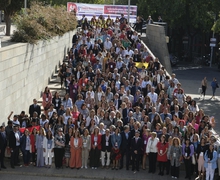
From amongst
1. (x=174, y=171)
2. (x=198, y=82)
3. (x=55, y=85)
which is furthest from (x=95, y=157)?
(x=198, y=82)

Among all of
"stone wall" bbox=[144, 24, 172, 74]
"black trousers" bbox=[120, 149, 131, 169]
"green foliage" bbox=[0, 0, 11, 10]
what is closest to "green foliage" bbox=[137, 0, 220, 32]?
"stone wall" bbox=[144, 24, 172, 74]

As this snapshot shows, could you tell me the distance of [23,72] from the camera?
2006 centimetres

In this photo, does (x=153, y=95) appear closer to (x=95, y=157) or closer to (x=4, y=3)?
(x=95, y=157)

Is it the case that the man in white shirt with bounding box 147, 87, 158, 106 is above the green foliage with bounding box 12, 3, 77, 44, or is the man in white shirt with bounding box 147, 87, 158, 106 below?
below

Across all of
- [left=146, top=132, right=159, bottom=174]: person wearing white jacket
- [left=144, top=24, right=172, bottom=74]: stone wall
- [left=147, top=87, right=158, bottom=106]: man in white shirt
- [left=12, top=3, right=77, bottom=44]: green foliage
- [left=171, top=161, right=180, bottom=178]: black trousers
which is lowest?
[left=171, top=161, right=180, bottom=178]: black trousers

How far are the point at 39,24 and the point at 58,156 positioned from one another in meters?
7.15

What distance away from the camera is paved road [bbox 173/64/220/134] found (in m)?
31.0

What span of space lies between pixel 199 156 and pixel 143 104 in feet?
12.9

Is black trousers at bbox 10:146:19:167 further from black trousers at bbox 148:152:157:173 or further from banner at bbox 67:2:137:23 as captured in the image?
banner at bbox 67:2:137:23

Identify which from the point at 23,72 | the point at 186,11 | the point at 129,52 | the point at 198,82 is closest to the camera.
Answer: the point at 23,72

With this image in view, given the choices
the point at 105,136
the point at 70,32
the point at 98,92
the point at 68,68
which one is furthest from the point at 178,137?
the point at 70,32

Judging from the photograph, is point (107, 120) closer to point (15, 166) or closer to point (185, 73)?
point (15, 166)

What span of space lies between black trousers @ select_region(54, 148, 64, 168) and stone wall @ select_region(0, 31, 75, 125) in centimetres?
227

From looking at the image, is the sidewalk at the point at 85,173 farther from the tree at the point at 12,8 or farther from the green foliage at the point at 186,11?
the green foliage at the point at 186,11
